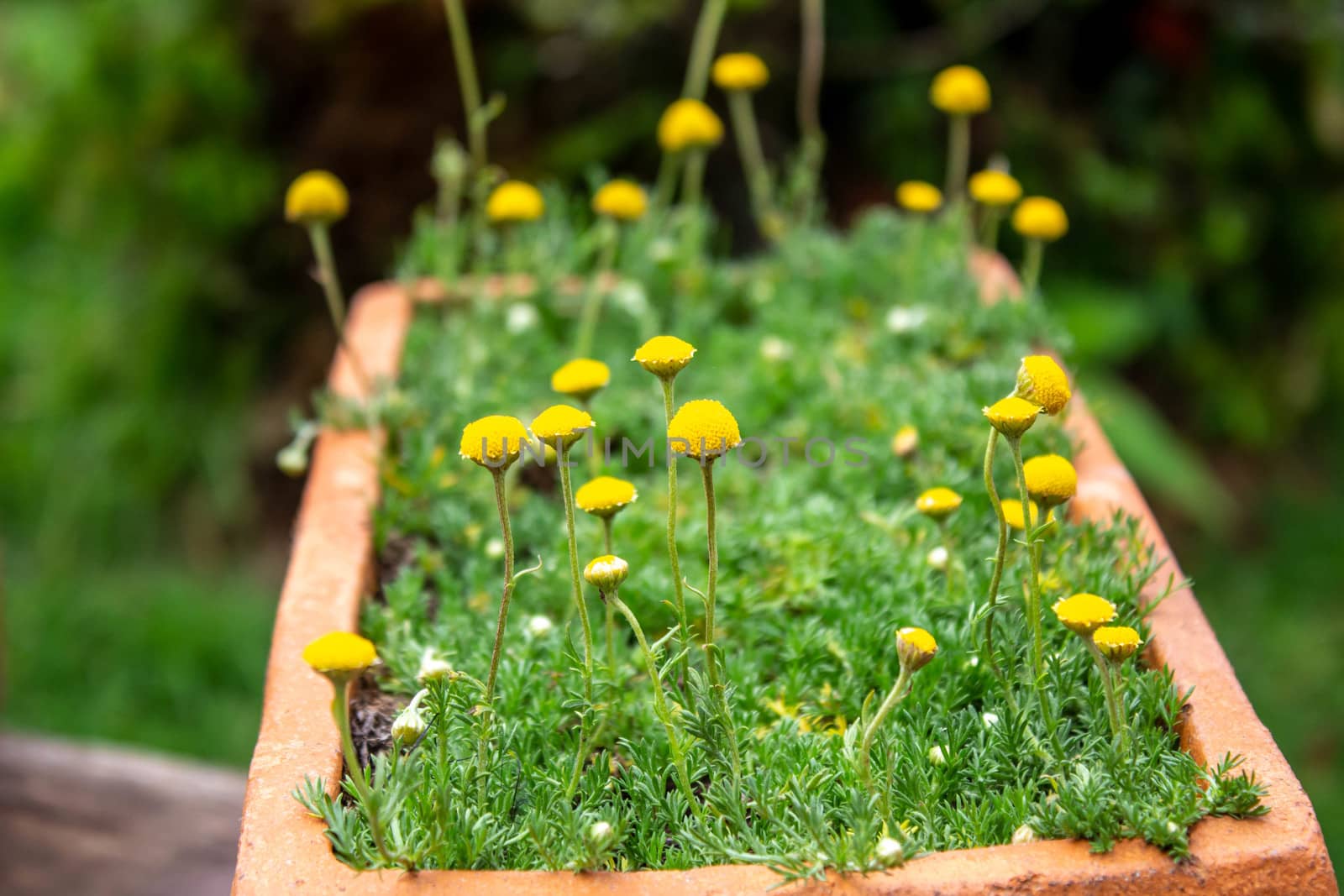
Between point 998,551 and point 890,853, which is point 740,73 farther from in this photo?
point 890,853

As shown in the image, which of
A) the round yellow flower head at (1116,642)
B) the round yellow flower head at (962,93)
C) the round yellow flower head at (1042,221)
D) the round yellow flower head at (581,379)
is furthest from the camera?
the round yellow flower head at (962,93)

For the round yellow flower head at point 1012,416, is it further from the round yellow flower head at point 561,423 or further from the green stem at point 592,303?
the green stem at point 592,303

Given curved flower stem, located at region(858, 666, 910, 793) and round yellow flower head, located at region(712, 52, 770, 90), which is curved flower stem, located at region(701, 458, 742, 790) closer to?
curved flower stem, located at region(858, 666, 910, 793)

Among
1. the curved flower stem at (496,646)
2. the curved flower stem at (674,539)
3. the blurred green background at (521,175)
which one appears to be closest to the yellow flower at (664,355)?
the curved flower stem at (674,539)

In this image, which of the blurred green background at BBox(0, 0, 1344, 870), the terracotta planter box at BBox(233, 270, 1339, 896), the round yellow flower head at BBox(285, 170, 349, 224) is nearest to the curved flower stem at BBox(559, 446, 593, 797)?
the terracotta planter box at BBox(233, 270, 1339, 896)

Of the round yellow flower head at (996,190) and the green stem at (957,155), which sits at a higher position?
the green stem at (957,155)

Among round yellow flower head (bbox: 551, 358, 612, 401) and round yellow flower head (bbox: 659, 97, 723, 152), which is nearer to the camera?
round yellow flower head (bbox: 551, 358, 612, 401)

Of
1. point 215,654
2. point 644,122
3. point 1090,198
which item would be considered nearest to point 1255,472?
point 1090,198
